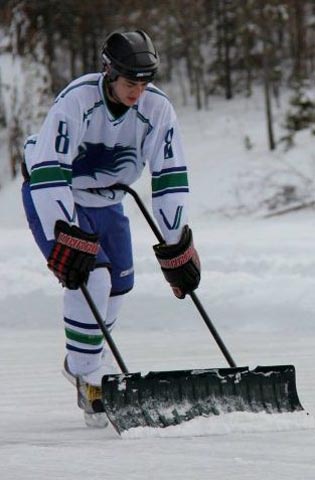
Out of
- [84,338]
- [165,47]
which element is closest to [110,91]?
[84,338]

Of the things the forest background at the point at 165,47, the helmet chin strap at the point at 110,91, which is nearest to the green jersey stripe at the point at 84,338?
the helmet chin strap at the point at 110,91

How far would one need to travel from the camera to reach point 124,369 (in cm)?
525

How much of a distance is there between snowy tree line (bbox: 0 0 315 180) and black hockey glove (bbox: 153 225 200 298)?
18612 millimetres

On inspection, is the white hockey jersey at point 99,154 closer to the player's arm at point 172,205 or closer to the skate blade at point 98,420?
the player's arm at point 172,205

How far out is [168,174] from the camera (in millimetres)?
5410

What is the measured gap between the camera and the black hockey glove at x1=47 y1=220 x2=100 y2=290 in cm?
511

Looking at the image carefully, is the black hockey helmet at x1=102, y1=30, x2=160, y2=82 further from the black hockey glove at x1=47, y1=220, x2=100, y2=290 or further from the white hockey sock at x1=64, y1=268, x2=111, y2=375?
the white hockey sock at x1=64, y1=268, x2=111, y2=375

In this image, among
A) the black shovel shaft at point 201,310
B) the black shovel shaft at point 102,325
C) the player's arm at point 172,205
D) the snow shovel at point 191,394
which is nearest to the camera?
the snow shovel at point 191,394

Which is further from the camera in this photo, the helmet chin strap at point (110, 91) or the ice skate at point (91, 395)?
the ice skate at point (91, 395)

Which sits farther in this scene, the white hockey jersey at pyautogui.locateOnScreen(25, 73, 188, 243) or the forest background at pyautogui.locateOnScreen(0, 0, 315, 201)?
the forest background at pyautogui.locateOnScreen(0, 0, 315, 201)

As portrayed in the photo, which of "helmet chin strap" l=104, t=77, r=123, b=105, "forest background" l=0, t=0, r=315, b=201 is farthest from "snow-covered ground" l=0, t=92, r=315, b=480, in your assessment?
"forest background" l=0, t=0, r=315, b=201

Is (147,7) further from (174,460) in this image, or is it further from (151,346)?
(174,460)

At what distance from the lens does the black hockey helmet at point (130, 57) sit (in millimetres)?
5074

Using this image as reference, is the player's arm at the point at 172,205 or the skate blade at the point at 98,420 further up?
the player's arm at the point at 172,205
